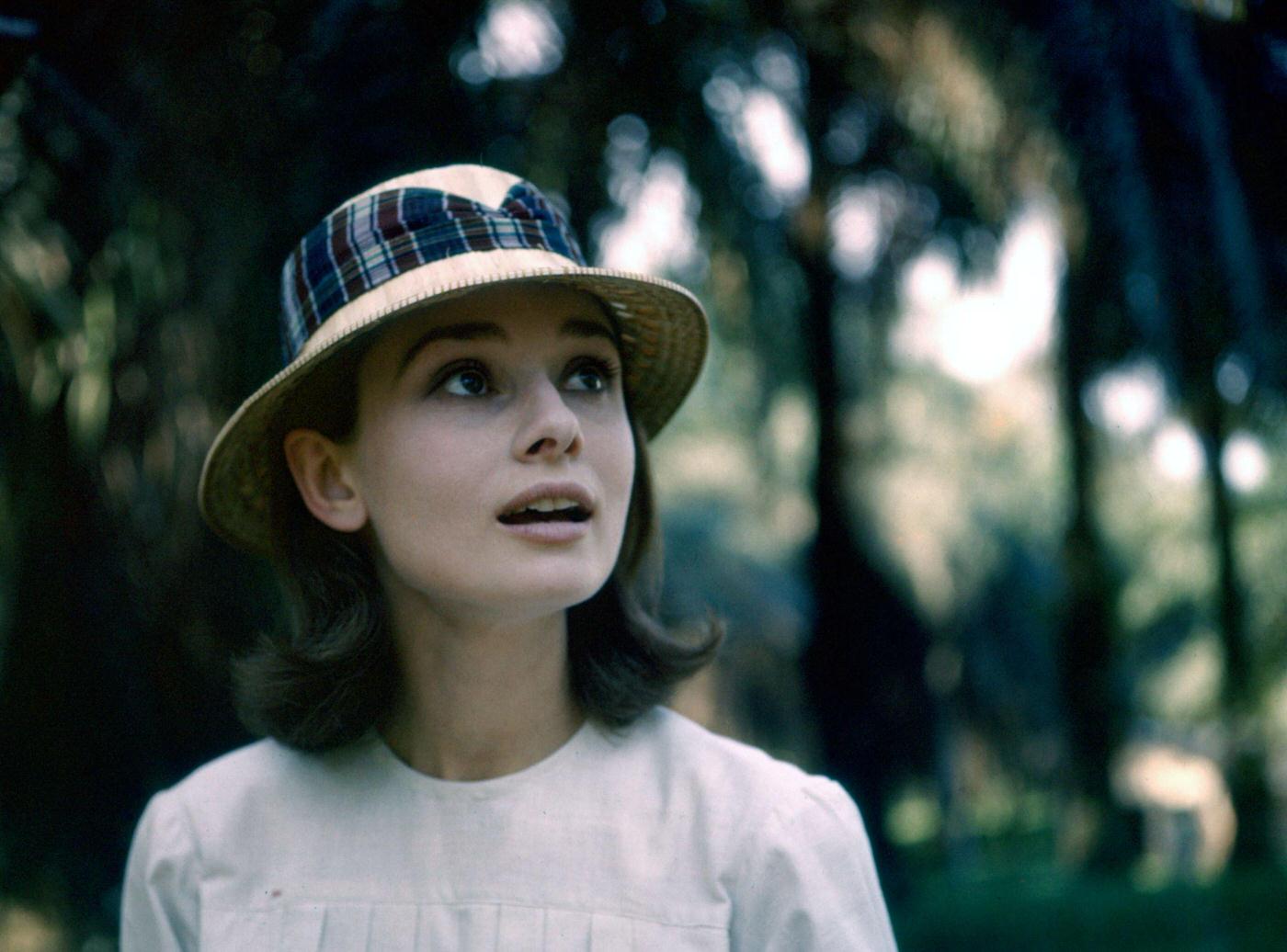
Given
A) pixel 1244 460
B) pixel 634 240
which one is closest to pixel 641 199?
pixel 634 240

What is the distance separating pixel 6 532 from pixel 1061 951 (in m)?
6.20

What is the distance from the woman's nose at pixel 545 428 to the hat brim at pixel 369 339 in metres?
0.15

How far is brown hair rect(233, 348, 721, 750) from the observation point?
1727 mm

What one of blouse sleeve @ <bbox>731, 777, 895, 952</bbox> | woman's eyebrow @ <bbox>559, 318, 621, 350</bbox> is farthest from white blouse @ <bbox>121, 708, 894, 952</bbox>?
woman's eyebrow @ <bbox>559, 318, 621, 350</bbox>

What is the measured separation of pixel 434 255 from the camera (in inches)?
61.6

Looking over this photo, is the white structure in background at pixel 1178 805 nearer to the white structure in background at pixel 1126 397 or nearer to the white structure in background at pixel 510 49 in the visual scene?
the white structure in background at pixel 1126 397

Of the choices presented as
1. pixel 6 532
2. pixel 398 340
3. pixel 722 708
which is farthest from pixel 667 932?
pixel 722 708

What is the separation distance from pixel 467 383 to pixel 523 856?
62cm

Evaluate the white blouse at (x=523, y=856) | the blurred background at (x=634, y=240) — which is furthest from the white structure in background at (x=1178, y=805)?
the white blouse at (x=523, y=856)

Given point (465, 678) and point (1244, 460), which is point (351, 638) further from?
point (1244, 460)

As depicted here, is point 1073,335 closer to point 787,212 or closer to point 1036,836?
point 787,212

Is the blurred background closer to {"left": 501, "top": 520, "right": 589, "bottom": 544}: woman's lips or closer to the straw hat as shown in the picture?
the straw hat

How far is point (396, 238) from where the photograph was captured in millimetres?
1596

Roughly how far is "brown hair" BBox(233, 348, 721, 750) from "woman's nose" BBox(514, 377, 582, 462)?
29 cm
